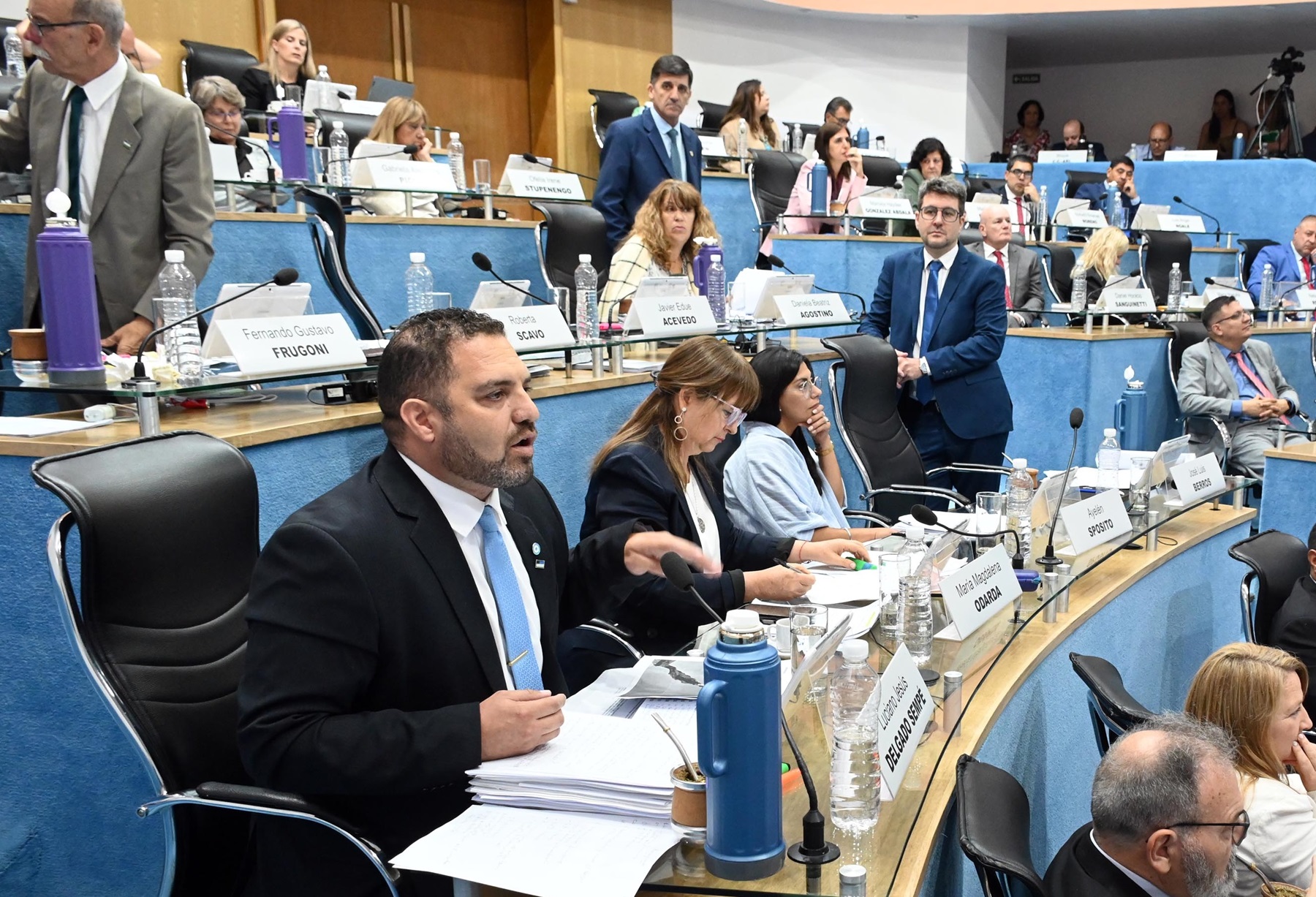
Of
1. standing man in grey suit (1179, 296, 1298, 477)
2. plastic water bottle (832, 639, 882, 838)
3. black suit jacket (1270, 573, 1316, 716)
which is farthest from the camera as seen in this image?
standing man in grey suit (1179, 296, 1298, 477)

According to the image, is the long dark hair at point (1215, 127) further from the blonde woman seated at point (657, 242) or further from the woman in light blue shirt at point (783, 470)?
the woman in light blue shirt at point (783, 470)

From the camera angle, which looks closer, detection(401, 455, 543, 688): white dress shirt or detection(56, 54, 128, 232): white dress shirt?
detection(401, 455, 543, 688): white dress shirt

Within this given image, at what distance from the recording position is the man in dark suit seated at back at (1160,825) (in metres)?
1.66

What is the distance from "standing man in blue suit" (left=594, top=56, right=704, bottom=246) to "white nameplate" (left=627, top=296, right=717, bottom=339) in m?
1.16

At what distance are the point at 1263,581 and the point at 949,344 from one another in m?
1.63

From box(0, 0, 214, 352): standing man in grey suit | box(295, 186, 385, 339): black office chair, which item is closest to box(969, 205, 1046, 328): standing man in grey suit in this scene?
box(295, 186, 385, 339): black office chair

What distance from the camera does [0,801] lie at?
2105mm

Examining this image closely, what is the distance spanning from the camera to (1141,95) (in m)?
14.3

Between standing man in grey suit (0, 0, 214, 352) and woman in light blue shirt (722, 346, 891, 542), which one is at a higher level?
standing man in grey suit (0, 0, 214, 352)

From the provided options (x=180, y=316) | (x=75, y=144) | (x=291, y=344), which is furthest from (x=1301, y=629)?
(x=75, y=144)

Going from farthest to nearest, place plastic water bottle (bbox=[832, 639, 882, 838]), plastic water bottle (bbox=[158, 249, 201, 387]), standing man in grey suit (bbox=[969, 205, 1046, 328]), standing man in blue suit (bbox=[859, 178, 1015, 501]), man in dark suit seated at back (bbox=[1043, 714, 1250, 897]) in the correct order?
standing man in grey suit (bbox=[969, 205, 1046, 328]) < standing man in blue suit (bbox=[859, 178, 1015, 501]) < plastic water bottle (bbox=[158, 249, 201, 387]) < man in dark suit seated at back (bbox=[1043, 714, 1250, 897]) < plastic water bottle (bbox=[832, 639, 882, 838])

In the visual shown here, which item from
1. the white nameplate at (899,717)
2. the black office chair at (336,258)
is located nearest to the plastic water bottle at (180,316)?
the black office chair at (336,258)

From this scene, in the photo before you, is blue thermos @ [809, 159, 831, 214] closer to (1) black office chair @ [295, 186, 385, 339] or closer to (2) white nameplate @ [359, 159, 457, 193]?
(2) white nameplate @ [359, 159, 457, 193]

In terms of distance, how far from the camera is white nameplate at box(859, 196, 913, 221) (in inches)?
235
